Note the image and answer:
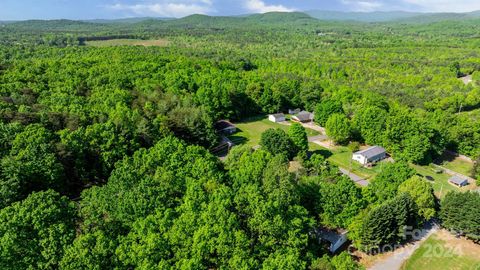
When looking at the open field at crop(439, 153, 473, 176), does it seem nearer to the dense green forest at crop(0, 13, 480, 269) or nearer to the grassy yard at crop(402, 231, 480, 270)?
the dense green forest at crop(0, 13, 480, 269)

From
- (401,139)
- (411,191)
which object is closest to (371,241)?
(411,191)

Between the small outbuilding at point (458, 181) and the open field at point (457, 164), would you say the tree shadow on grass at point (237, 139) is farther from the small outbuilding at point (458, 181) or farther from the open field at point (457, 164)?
the open field at point (457, 164)

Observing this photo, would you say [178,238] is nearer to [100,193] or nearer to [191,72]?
[100,193]

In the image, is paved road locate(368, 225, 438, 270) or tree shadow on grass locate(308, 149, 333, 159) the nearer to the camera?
paved road locate(368, 225, 438, 270)

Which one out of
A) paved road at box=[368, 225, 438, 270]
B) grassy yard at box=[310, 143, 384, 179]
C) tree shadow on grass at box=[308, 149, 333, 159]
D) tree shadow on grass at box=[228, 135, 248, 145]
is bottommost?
paved road at box=[368, 225, 438, 270]

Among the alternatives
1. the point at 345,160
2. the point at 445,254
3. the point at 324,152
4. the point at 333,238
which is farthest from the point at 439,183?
the point at 333,238

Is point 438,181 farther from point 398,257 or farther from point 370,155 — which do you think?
point 398,257

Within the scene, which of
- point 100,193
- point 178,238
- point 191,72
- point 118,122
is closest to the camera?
point 178,238

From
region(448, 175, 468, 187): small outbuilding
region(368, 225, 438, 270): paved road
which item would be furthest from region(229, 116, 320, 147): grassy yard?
region(368, 225, 438, 270): paved road
